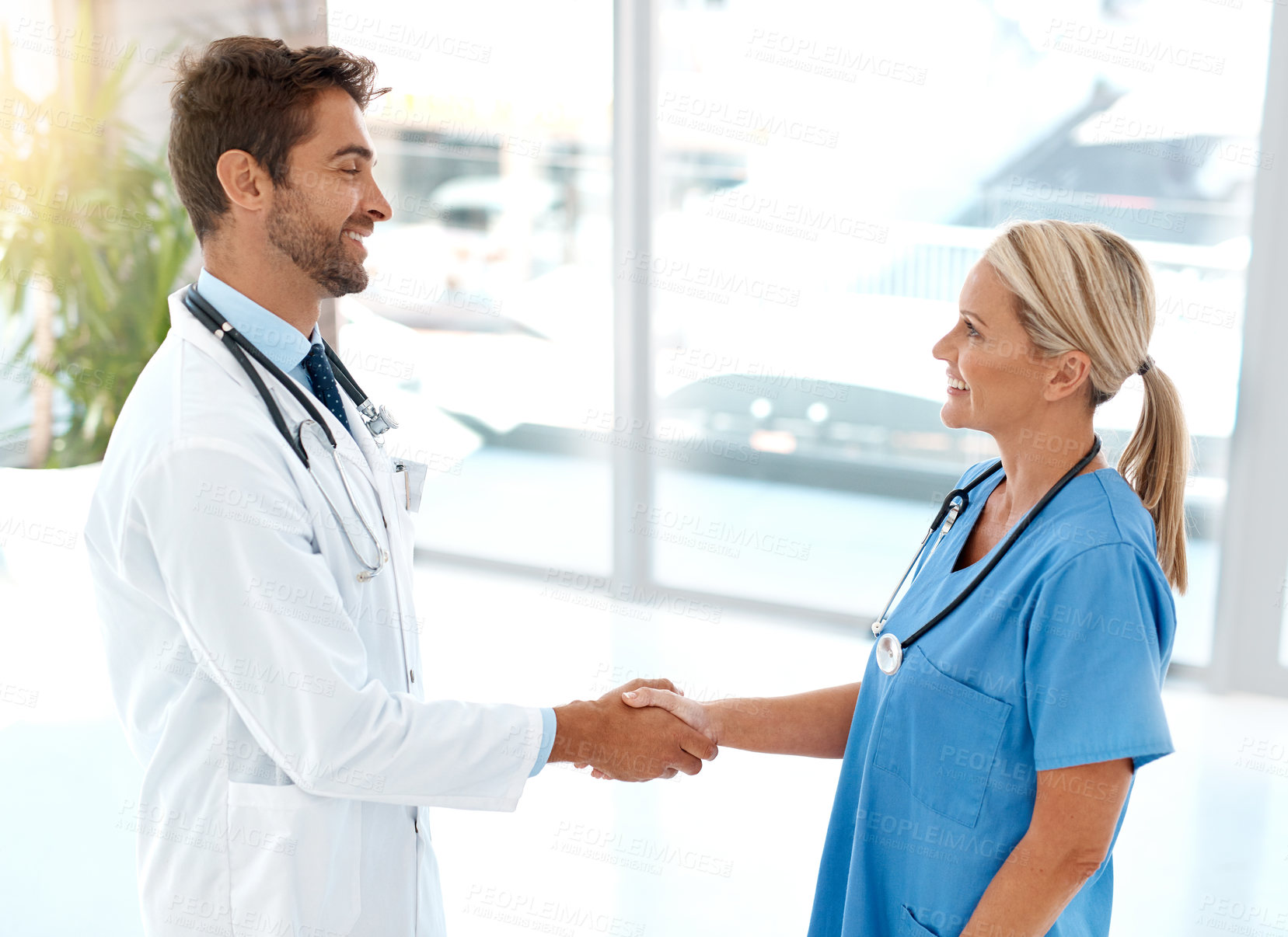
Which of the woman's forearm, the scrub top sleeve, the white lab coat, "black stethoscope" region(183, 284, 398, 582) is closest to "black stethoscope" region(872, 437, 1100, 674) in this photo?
the scrub top sleeve

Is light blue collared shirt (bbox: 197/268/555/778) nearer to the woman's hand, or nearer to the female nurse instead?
the woman's hand

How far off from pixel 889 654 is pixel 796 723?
38 centimetres

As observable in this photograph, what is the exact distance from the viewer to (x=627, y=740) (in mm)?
1778

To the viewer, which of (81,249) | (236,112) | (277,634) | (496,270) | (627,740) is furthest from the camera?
(496,270)

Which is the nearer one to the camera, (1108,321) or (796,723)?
(1108,321)

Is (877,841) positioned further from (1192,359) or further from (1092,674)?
(1192,359)

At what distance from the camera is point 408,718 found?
143cm

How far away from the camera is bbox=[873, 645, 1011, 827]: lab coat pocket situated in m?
1.31

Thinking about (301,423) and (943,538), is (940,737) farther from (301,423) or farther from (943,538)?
(301,423)

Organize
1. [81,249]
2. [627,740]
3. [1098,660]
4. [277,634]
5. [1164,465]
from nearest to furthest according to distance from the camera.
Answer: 1. [1098,660]
2. [277,634]
3. [1164,465]
4. [627,740]
5. [81,249]

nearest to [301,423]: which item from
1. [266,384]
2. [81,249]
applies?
[266,384]

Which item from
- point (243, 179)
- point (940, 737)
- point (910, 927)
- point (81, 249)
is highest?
point (243, 179)

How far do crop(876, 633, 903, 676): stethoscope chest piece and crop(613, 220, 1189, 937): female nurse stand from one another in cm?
2

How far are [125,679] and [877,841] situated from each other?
1.05m
